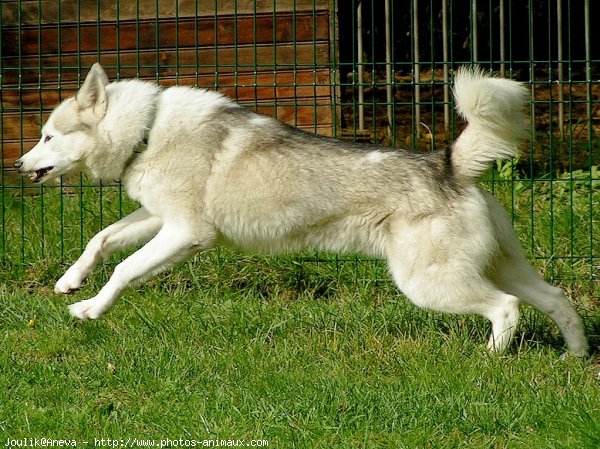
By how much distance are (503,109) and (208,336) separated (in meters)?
2.02

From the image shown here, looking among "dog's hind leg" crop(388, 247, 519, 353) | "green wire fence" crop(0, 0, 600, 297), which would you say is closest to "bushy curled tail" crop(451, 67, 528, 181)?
"dog's hind leg" crop(388, 247, 519, 353)

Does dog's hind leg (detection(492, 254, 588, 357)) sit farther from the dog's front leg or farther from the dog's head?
the dog's head

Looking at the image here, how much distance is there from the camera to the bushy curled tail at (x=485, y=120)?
5000 millimetres

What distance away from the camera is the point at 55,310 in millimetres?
6012

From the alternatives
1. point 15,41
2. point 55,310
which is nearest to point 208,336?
point 55,310

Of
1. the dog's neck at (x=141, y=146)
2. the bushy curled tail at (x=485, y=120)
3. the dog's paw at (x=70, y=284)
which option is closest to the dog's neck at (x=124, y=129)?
the dog's neck at (x=141, y=146)

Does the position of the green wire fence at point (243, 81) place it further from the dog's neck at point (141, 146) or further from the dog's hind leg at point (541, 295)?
the dog's hind leg at point (541, 295)

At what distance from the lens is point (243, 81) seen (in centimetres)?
799

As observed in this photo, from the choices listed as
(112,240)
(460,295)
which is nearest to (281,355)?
(460,295)

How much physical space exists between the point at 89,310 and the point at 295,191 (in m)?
1.24

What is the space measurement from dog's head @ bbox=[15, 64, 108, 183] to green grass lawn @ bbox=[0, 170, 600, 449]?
0.88 m

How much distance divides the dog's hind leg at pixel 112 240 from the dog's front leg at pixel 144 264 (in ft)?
0.47

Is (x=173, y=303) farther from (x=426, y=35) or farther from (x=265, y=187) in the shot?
(x=426, y=35)

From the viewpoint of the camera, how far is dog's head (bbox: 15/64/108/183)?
5.64 meters
